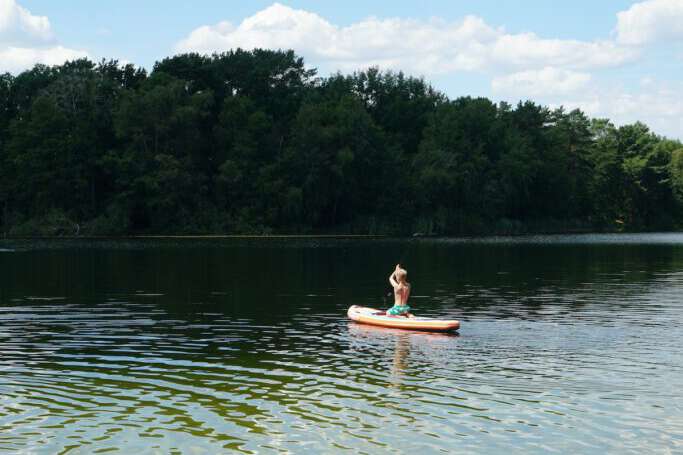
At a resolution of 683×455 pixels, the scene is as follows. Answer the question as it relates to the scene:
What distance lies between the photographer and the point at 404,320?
33.2m

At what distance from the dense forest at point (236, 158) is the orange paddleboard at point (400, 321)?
98530mm

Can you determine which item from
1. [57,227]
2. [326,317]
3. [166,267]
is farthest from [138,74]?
[326,317]

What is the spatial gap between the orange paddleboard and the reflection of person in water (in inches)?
35.5

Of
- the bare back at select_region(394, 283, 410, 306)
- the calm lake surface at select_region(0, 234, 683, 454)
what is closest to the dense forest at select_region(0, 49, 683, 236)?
the calm lake surface at select_region(0, 234, 683, 454)

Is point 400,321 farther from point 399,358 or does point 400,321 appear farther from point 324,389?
point 324,389

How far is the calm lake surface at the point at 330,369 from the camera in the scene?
57.8ft

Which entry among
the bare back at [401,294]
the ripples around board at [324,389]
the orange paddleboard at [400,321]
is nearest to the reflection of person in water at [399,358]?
the ripples around board at [324,389]

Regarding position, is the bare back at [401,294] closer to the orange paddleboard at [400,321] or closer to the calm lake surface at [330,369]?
the orange paddleboard at [400,321]

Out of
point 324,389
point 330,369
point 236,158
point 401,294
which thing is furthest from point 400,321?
point 236,158

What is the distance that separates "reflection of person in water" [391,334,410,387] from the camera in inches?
928

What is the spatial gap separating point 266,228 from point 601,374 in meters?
112

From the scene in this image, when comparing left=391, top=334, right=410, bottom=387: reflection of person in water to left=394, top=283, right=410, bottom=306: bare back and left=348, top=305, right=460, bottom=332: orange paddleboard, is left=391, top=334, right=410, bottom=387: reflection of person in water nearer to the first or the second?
left=348, top=305, right=460, bottom=332: orange paddleboard

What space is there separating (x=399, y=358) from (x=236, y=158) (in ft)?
379

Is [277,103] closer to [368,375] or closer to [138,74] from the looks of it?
[138,74]
